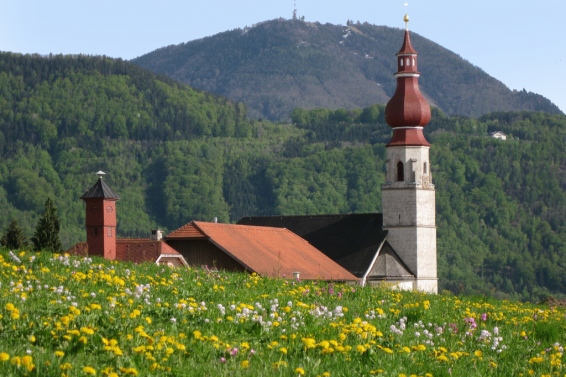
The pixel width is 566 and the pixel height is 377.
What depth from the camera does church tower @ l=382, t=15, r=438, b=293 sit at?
238 ft

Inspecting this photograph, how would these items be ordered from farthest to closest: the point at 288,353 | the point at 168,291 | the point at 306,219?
Answer: the point at 306,219 → the point at 168,291 → the point at 288,353

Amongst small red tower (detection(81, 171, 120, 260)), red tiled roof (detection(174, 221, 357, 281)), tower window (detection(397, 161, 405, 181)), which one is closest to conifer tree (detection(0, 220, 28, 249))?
red tiled roof (detection(174, 221, 357, 281))

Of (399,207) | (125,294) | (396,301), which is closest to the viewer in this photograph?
(125,294)

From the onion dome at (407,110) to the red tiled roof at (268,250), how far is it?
16839 millimetres

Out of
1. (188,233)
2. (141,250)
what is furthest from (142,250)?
(188,233)

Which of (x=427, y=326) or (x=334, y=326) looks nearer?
(x=334, y=326)

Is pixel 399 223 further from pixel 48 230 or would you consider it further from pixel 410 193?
pixel 48 230

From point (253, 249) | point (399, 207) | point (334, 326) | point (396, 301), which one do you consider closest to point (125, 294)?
point (334, 326)

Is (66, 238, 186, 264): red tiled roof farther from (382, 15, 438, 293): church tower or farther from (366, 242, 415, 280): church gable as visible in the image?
(382, 15, 438, 293): church tower

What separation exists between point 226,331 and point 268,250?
38.9 metres

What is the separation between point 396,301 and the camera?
768 inches

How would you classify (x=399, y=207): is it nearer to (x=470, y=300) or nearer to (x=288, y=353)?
(x=470, y=300)

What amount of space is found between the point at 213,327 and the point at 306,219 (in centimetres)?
6613

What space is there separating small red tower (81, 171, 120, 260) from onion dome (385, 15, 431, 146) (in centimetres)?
2971
